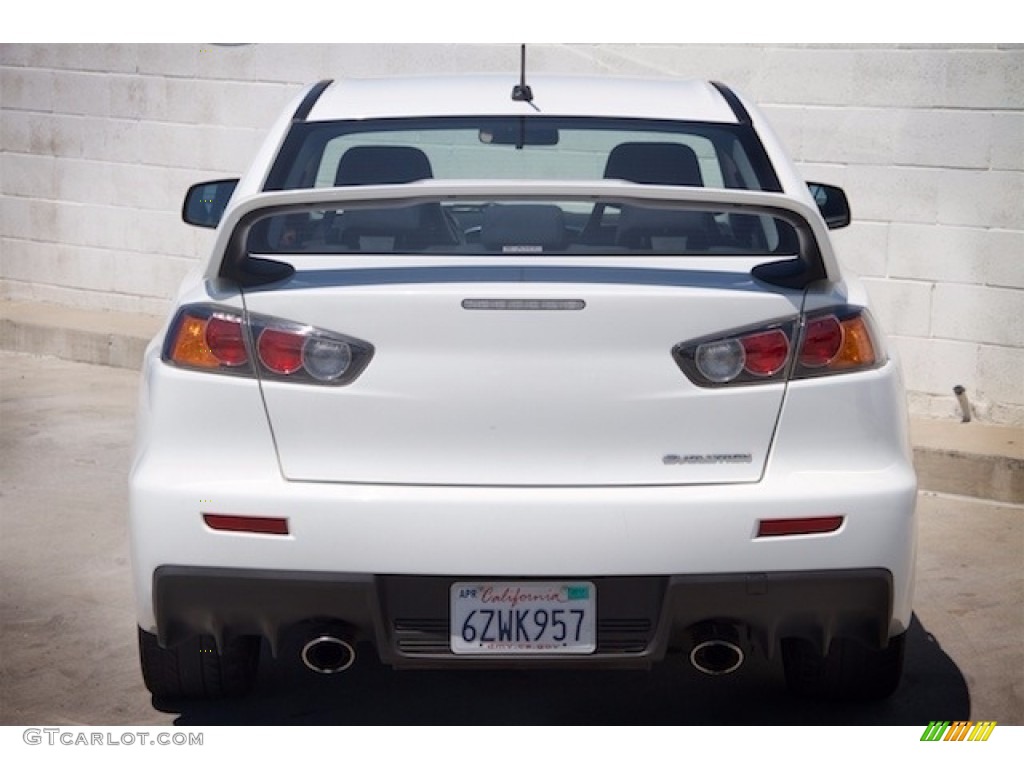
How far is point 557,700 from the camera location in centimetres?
452

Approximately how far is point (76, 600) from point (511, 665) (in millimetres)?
Result: 2228

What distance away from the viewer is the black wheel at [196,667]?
169 inches

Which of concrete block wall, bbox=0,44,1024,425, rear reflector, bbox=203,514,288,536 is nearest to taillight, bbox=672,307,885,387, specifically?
rear reflector, bbox=203,514,288,536

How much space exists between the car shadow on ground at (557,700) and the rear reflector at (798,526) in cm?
90

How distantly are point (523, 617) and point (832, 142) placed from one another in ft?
16.2

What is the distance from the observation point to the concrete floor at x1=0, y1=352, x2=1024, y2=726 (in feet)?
14.5

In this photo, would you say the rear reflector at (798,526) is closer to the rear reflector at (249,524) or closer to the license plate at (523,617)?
the license plate at (523,617)

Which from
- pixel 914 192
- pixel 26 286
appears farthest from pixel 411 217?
pixel 26 286

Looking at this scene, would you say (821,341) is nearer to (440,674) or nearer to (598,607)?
Answer: (598,607)

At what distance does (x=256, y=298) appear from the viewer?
12.1ft

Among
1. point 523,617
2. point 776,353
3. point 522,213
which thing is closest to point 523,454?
point 523,617

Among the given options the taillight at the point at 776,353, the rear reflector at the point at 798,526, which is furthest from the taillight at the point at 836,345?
the rear reflector at the point at 798,526

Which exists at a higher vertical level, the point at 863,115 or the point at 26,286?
the point at 863,115
